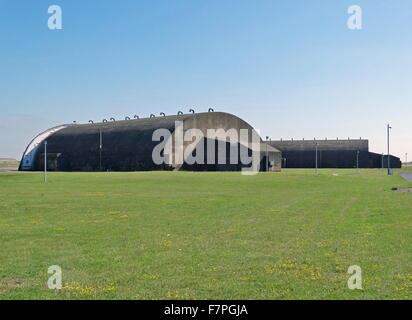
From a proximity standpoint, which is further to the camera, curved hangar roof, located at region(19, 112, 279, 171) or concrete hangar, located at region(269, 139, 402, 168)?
concrete hangar, located at region(269, 139, 402, 168)

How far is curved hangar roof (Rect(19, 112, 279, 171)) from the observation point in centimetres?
8769

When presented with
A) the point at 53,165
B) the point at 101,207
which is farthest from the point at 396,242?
the point at 53,165

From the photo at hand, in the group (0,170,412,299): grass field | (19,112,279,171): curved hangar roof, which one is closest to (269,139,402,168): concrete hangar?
(19,112,279,171): curved hangar roof

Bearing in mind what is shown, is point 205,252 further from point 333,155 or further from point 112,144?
point 333,155

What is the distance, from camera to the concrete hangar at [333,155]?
5202 inches

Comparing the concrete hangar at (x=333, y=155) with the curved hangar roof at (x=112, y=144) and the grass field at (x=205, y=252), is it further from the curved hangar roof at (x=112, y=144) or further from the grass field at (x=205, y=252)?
the grass field at (x=205, y=252)

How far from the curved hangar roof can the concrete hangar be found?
4211cm

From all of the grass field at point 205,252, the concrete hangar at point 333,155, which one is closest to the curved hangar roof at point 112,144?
the concrete hangar at point 333,155

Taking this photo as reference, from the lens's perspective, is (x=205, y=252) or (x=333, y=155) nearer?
(x=205, y=252)

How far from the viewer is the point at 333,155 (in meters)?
137

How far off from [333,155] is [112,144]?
2755 inches

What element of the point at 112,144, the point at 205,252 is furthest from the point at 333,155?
the point at 205,252

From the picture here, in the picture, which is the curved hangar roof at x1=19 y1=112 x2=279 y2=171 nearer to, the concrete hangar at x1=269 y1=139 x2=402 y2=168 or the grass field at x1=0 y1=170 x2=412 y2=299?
the concrete hangar at x1=269 y1=139 x2=402 y2=168
